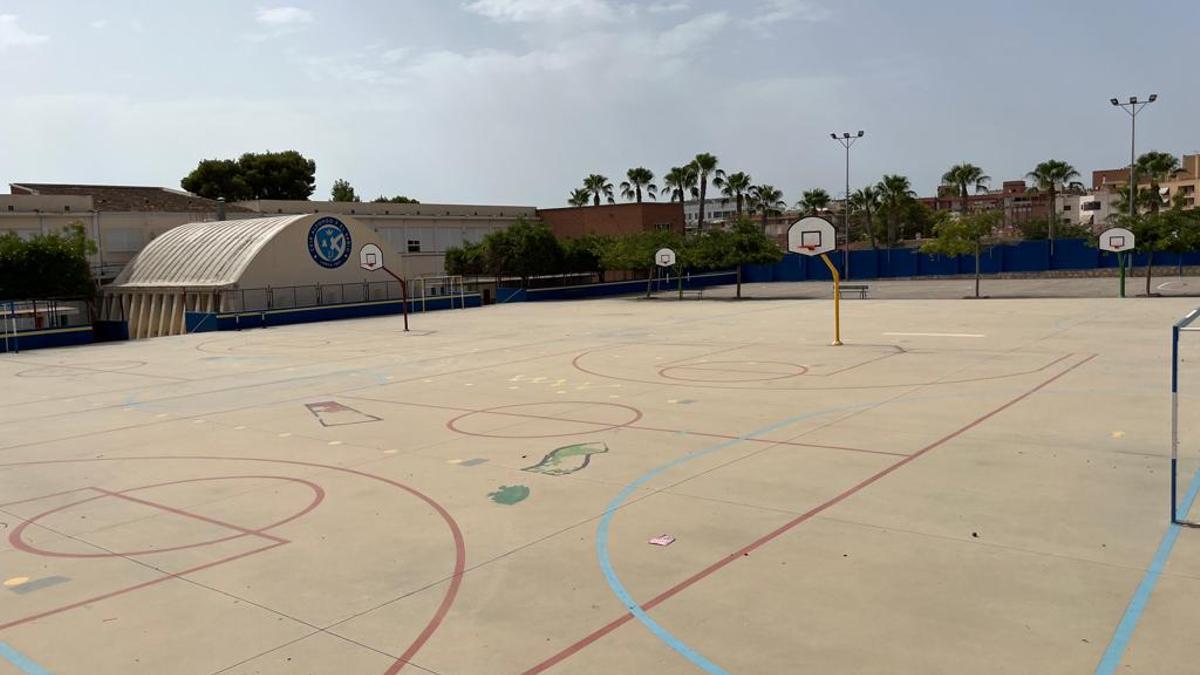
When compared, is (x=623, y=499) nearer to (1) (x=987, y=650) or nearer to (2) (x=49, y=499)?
(1) (x=987, y=650)

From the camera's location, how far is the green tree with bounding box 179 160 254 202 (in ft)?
285

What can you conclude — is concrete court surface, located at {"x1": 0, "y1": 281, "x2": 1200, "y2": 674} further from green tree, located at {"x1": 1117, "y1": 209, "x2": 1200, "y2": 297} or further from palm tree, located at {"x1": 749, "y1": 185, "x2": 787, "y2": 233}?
palm tree, located at {"x1": 749, "y1": 185, "x2": 787, "y2": 233}

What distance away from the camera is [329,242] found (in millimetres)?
49844

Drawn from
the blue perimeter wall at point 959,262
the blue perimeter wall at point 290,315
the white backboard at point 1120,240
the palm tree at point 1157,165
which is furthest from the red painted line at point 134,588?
the palm tree at point 1157,165

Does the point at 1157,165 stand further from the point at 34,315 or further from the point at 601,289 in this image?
the point at 34,315

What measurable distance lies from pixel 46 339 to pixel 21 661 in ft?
110

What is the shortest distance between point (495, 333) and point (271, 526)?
956 inches

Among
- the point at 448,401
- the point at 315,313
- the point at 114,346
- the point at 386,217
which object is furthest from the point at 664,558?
the point at 386,217

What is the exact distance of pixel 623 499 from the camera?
9977 millimetres

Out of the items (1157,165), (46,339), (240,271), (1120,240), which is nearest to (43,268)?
(240,271)

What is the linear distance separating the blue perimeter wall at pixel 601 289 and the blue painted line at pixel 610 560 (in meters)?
43.2

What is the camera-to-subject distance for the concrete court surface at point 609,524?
6316 millimetres

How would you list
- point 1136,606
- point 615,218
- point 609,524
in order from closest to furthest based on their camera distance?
point 1136,606
point 609,524
point 615,218

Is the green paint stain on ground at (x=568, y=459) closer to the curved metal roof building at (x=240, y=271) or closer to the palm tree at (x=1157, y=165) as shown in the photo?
the curved metal roof building at (x=240, y=271)
